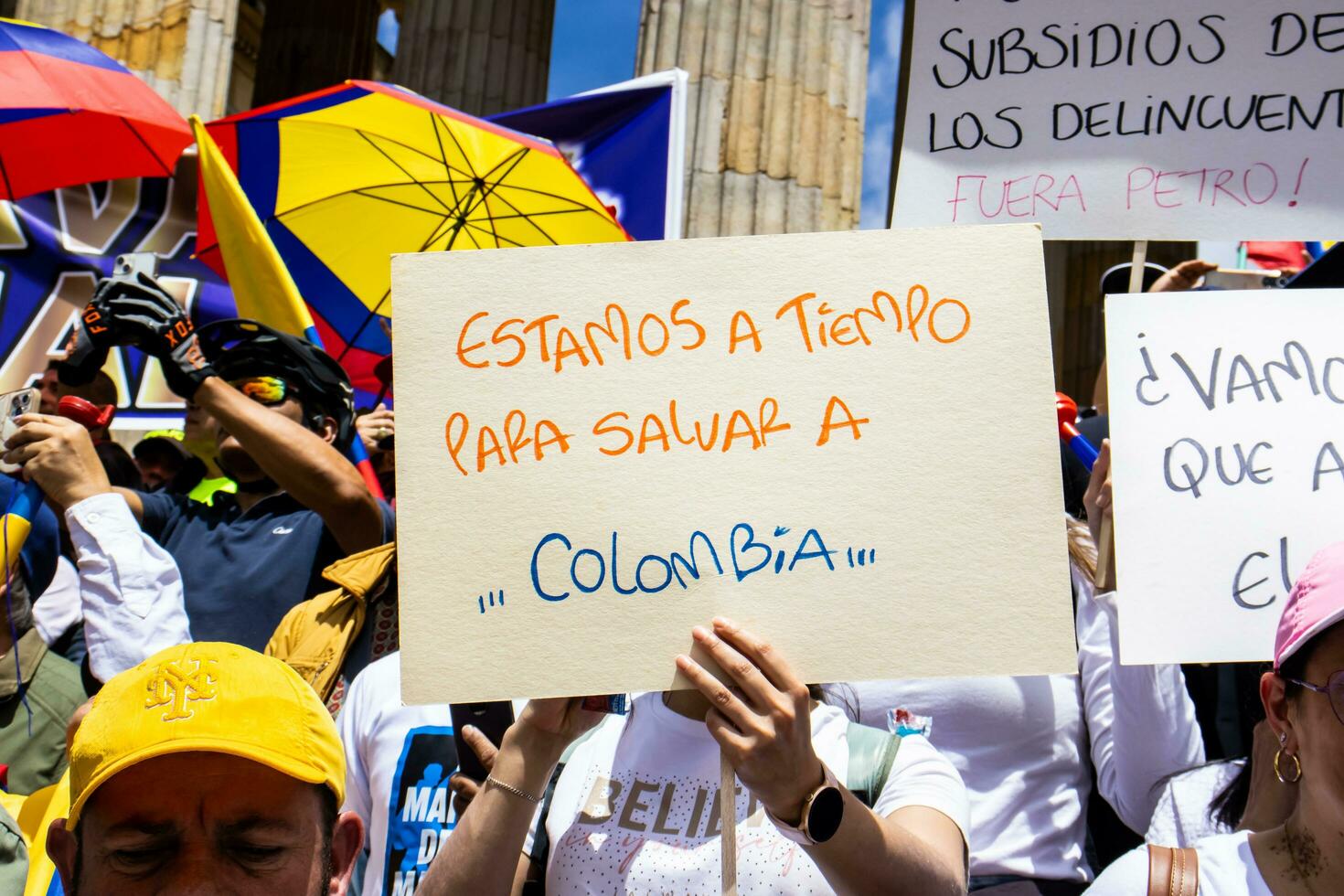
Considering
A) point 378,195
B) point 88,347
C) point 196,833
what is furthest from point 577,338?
point 378,195

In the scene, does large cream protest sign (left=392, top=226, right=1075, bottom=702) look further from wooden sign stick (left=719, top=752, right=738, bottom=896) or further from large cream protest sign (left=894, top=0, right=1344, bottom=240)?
large cream protest sign (left=894, top=0, right=1344, bottom=240)

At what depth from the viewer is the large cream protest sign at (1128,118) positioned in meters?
2.64

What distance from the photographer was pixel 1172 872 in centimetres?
172

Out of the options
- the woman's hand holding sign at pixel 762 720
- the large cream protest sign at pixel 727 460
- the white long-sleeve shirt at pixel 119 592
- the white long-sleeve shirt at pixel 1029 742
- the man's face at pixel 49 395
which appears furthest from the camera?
the man's face at pixel 49 395

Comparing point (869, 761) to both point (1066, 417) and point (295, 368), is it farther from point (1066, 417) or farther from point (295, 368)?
point (295, 368)

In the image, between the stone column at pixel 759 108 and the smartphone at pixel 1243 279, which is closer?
the smartphone at pixel 1243 279

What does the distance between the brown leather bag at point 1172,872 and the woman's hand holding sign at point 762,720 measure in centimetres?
46

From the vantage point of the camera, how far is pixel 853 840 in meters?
1.62

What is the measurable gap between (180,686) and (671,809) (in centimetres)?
69

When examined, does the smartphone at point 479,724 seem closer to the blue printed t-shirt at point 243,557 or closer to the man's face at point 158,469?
the blue printed t-shirt at point 243,557

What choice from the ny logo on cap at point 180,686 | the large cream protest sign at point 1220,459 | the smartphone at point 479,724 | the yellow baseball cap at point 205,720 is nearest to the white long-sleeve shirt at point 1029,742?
the large cream protest sign at point 1220,459

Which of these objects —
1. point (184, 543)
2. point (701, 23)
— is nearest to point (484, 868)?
point (184, 543)

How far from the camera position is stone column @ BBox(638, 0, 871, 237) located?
335 inches

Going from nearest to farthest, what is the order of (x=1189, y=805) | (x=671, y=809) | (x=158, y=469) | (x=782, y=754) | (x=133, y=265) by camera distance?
(x=782, y=754) < (x=671, y=809) < (x=1189, y=805) < (x=133, y=265) < (x=158, y=469)
